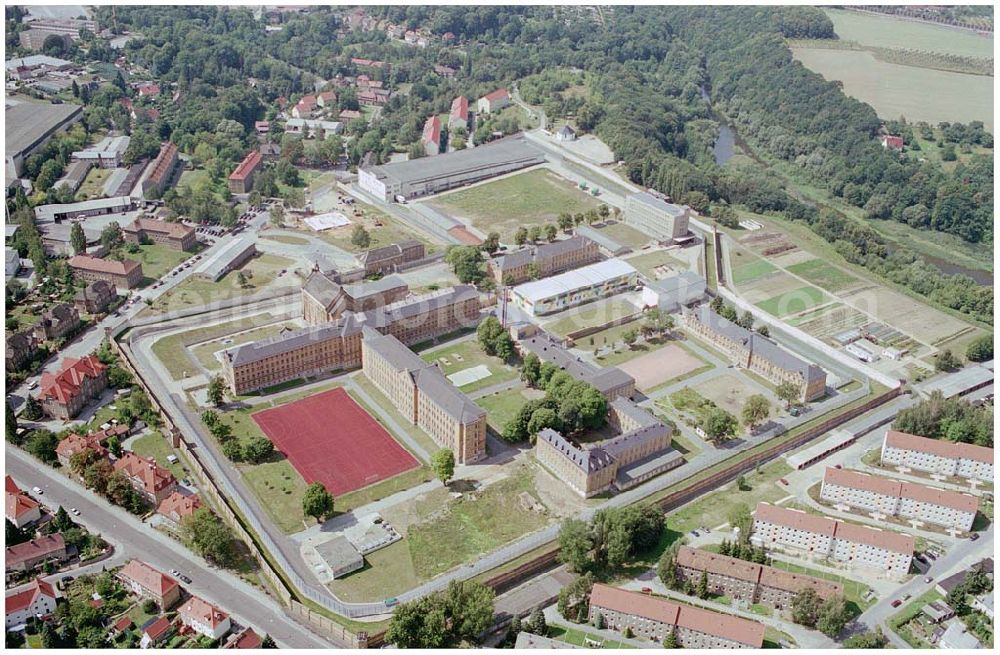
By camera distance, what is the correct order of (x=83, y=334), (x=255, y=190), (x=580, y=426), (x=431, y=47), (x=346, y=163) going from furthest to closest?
(x=431, y=47) < (x=346, y=163) < (x=255, y=190) < (x=83, y=334) < (x=580, y=426)

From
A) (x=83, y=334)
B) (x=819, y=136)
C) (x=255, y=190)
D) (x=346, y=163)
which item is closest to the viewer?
(x=83, y=334)

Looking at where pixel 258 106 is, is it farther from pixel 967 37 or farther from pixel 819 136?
pixel 967 37

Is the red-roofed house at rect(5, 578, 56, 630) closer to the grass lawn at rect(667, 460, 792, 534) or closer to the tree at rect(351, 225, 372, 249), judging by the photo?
the grass lawn at rect(667, 460, 792, 534)

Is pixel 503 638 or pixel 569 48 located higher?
pixel 569 48

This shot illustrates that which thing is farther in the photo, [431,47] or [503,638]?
[431,47]

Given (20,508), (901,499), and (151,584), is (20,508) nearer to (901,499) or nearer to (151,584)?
(151,584)

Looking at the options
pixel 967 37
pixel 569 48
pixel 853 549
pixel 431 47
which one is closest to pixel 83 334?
pixel 853 549
